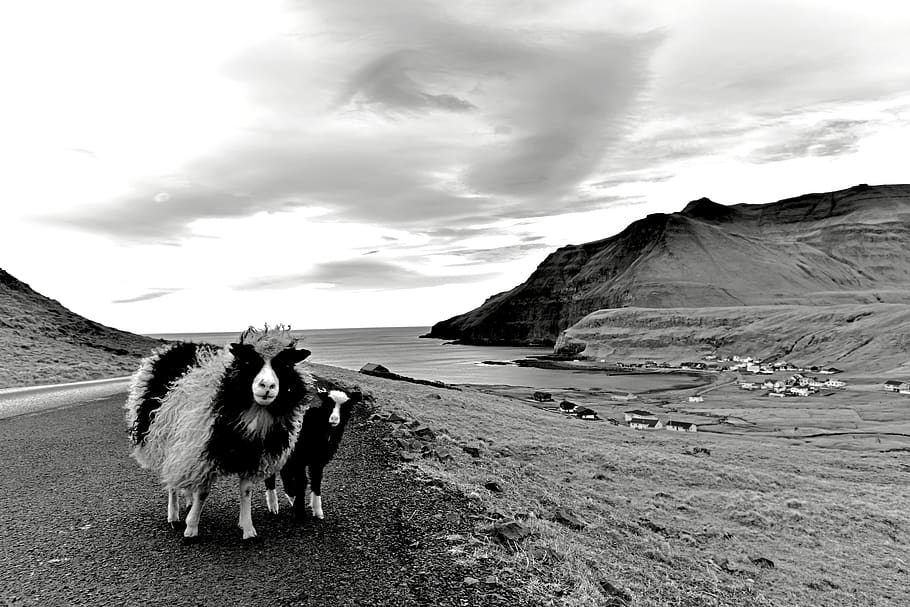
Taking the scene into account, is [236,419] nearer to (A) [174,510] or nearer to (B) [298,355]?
(B) [298,355]

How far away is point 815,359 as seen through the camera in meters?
103

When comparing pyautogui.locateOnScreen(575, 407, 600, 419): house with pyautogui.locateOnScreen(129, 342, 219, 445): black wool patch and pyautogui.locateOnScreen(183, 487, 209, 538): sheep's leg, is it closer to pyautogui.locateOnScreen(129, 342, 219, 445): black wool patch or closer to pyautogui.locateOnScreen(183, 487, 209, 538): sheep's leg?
pyautogui.locateOnScreen(129, 342, 219, 445): black wool patch

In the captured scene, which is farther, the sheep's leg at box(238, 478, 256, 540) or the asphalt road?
the sheep's leg at box(238, 478, 256, 540)

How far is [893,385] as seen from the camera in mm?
67000

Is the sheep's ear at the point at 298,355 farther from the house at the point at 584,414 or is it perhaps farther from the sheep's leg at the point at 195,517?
the house at the point at 584,414

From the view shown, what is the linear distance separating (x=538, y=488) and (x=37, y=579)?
886 cm

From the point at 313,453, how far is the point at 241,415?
1.09m

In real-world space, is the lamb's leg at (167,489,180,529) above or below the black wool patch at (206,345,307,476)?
below

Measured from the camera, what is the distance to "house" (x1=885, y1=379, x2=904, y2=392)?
6556cm

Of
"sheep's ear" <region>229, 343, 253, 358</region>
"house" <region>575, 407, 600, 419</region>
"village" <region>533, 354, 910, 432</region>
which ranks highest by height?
"sheep's ear" <region>229, 343, 253, 358</region>

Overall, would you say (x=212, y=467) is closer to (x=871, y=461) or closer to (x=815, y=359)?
(x=871, y=461)

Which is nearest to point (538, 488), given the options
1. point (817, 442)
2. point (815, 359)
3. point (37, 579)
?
point (37, 579)

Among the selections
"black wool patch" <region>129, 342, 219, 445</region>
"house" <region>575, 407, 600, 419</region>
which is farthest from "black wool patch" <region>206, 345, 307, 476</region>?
"house" <region>575, 407, 600, 419</region>

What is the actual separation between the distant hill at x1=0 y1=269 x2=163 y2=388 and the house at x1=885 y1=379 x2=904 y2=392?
83231 mm
